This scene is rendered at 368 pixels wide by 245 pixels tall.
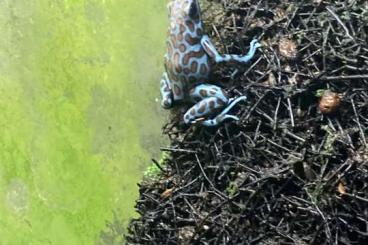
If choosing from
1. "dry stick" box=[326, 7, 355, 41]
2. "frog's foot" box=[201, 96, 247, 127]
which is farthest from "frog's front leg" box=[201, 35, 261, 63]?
"dry stick" box=[326, 7, 355, 41]

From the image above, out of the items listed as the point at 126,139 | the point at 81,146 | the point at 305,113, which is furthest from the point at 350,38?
the point at 81,146

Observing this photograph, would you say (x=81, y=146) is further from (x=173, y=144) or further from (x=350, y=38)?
(x=350, y=38)

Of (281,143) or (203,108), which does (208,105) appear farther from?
(281,143)

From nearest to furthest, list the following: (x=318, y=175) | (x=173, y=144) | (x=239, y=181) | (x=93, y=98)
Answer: (x=318, y=175)
(x=239, y=181)
(x=173, y=144)
(x=93, y=98)

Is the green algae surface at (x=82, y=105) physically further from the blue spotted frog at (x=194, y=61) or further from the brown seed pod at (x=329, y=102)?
the brown seed pod at (x=329, y=102)

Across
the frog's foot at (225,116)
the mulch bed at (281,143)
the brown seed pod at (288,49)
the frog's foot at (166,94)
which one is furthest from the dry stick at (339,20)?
the frog's foot at (166,94)

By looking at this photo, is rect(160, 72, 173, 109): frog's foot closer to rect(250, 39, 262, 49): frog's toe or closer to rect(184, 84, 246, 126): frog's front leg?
rect(184, 84, 246, 126): frog's front leg
